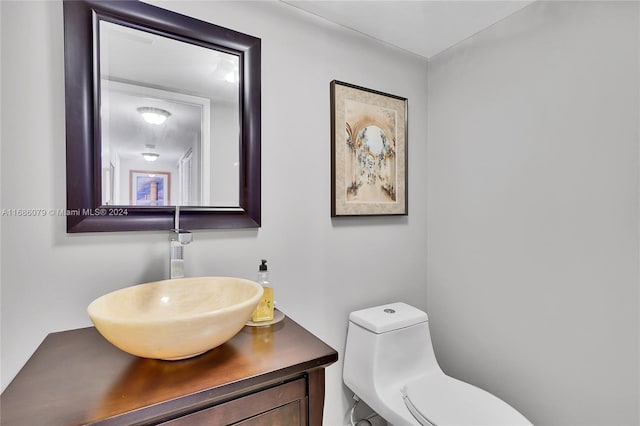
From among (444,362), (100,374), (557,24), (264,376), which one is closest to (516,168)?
(557,24)

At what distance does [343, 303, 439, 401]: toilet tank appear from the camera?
1400 millimetres

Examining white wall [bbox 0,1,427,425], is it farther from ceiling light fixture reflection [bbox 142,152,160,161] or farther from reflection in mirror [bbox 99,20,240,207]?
ceiling light fixture reflection [bbox 142,152,160,161]

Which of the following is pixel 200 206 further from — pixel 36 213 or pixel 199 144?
pixel 36 213

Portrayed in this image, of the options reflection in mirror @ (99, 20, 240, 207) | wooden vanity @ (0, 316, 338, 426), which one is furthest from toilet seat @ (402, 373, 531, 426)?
reflection in mirror @ (99, 20, 240, 207)

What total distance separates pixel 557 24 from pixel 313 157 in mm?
1167

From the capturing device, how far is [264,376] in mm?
720

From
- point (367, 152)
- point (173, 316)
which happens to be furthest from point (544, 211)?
point (173, 316)

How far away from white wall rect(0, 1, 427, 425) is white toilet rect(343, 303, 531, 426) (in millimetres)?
112

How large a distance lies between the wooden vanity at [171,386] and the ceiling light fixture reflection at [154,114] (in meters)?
0.74

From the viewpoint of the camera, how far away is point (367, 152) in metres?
1.62

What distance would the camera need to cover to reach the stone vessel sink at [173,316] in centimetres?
66

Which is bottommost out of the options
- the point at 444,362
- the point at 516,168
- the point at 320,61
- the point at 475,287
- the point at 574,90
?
the point at 444,362

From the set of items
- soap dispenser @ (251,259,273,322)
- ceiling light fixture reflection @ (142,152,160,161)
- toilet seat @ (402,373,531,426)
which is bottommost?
toilet seat @ (402,373,531,426)

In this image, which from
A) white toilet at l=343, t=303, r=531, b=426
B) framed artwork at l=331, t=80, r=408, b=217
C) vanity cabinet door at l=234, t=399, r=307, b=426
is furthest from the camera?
framed artwork at l=331, t=80, r=408, b=217
